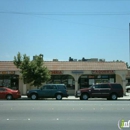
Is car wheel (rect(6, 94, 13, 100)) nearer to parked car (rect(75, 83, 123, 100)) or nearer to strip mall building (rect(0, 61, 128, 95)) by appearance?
parked car (rect(75, 83, 123, 100))

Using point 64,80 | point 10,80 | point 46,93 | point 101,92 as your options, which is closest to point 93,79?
point 64,80

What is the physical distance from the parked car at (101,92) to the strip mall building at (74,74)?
25.5ft

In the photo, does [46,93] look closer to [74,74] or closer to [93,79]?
[74,74]

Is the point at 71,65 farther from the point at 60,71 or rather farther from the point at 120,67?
the point at 120,67

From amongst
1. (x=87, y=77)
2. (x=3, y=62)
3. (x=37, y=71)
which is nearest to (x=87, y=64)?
(x=87, y=77)

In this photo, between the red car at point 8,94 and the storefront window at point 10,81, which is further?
the storefront window at point 10,81

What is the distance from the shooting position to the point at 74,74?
1373 inches

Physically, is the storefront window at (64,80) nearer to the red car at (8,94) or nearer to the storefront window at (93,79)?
the storefront window at (93,79)

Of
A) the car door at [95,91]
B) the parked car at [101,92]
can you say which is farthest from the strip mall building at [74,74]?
the car door at [95,91]

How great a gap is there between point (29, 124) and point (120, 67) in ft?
88.6

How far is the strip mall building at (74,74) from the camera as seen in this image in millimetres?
34844

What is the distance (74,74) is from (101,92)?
844cm

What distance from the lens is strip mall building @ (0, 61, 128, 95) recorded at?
1372 inches

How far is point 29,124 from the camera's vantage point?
10266 millimetres
